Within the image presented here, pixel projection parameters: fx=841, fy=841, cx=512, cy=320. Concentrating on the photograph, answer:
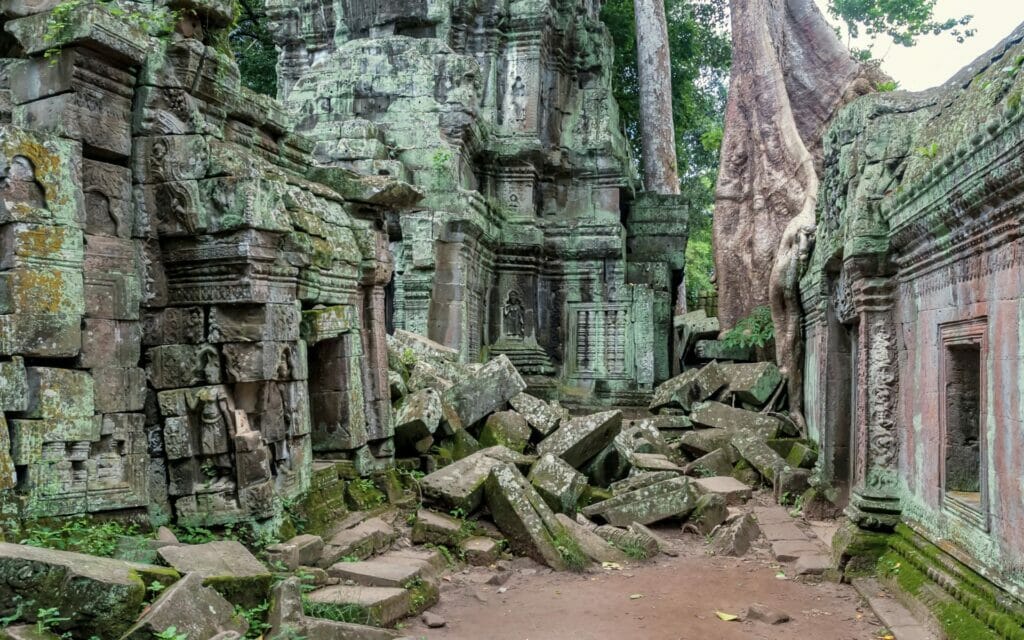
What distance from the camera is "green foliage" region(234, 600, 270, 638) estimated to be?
13.4 feet

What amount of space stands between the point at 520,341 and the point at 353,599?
31.4 ft

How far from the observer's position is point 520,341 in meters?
14.2

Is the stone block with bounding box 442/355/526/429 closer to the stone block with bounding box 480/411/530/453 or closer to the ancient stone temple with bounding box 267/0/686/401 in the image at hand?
the stone block with bounding box 480/411/530/453

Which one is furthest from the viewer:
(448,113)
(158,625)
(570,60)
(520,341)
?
(570,60)

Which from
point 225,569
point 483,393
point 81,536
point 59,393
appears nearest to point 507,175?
point 483,393

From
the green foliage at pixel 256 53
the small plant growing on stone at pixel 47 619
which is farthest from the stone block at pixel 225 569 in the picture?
the green foliage at pixel 256 53

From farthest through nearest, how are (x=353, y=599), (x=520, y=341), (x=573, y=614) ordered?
1. (x=520, y=341)
2. (x=573, y=614)
3. (x=353, y=599)

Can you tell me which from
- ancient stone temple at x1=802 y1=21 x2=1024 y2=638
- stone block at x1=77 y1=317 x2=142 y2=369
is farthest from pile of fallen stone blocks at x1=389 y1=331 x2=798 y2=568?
stone block at x1=77 y1=317 x2=142 y2=369

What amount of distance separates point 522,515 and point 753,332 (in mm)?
8263

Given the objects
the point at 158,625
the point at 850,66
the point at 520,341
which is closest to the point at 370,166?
the point at 520,341

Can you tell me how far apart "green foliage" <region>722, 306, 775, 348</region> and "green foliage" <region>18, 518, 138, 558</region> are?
10.8m

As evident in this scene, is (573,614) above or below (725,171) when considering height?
below

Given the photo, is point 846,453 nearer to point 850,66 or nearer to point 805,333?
point 805,333

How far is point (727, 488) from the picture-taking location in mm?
8625
